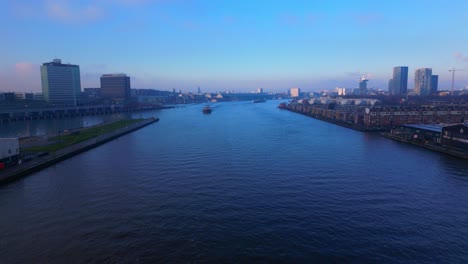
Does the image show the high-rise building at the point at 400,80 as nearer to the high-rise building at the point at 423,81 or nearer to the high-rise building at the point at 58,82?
the high-rise building at the point at 423,81

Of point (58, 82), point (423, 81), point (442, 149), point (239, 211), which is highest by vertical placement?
point (423, 81)

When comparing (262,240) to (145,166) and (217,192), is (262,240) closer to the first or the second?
(217,192)

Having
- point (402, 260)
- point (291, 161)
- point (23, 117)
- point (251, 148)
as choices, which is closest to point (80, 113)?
point (23, 117)

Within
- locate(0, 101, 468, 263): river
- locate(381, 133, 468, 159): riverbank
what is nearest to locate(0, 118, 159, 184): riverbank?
locate(0, 101, 468, 263): river

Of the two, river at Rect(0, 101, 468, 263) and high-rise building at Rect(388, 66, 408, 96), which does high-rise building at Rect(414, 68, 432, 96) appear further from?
river at Rect(0, 101, 468, 263)

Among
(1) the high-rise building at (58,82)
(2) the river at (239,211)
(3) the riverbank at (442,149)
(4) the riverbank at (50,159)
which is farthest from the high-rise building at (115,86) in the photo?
(3) the riverbank at (442,149)

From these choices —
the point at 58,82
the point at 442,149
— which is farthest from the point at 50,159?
the point at 58,82

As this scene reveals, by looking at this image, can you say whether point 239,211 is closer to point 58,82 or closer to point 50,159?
point 50,159
